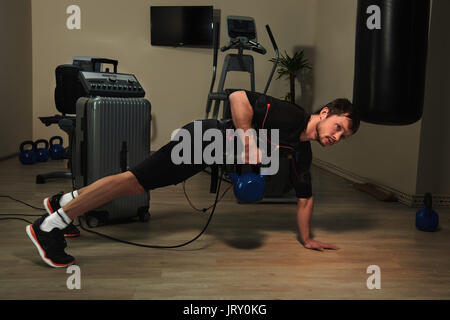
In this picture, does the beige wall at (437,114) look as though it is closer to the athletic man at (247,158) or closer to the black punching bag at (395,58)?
the black punching bag at (395,58)

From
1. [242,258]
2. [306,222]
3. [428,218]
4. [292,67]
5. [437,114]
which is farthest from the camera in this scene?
[292,67]

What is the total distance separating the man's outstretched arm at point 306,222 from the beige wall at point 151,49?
147 inches

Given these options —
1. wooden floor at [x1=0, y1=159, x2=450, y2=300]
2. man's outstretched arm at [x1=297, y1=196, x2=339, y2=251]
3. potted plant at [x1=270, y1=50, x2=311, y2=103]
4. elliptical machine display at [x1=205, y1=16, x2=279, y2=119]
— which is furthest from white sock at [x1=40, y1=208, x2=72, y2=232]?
potted plant at [x1=270, y1=50, x2=311, y2=103]

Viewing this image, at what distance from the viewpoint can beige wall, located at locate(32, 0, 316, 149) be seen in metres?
5.28

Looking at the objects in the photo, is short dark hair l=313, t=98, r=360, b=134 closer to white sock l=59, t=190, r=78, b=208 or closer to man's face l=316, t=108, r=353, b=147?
man's face l=316, t=108, r=353, b=147

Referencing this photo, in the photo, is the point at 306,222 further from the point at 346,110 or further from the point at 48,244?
the point at 48,244

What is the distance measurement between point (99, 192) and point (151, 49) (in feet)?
13.1

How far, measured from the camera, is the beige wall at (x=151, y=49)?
528 centimetres

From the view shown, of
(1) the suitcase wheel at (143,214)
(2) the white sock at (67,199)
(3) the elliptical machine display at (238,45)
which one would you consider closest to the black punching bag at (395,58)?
(1) the suitcase wheel at (143,214)

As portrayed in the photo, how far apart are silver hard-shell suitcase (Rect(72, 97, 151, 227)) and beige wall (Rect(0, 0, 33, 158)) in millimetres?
2713

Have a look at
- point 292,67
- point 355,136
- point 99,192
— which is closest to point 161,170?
point 99,192

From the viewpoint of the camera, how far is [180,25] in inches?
208

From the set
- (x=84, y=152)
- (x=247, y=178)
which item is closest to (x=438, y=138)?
(x=247, y=178)

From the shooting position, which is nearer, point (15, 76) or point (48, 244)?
point (48, 244)
